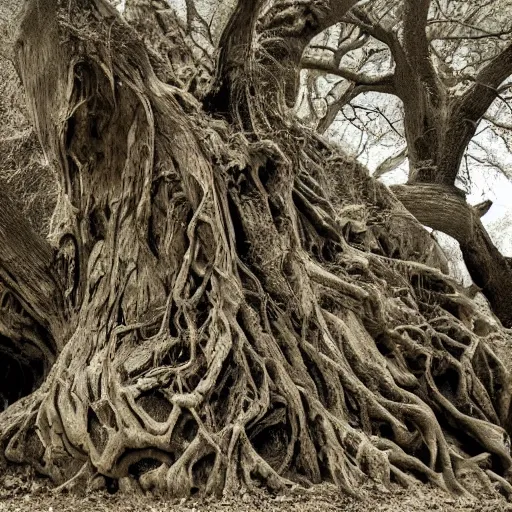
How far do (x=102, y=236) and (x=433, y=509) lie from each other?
2638 mm

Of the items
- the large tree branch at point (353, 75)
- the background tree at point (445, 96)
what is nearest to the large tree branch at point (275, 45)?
the background tree at point (445, 96)

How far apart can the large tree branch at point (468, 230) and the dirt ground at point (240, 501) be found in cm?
426

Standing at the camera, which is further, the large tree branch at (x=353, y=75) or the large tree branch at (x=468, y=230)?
the large tree branch at (x=353, y=75)

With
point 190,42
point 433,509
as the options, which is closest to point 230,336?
point 433,509

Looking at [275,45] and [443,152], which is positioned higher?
[443,152]

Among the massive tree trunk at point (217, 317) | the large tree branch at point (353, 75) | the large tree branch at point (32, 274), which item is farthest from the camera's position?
the large tree branch at point (353, 75)

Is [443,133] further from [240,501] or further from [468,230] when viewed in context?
[240,501]

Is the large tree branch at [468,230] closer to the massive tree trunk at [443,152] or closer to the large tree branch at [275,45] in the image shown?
the massive tree trunk at [443,152]

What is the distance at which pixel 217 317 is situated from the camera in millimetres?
3232

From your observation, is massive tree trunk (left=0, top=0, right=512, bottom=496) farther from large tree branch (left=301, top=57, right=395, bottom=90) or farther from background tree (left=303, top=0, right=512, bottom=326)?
large tree branch (left=301, top=57, right=395, bottom=90)

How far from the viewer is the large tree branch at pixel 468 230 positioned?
669 cm

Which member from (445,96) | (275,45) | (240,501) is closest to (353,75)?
(445,96)

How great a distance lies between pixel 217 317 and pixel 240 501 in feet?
3.28

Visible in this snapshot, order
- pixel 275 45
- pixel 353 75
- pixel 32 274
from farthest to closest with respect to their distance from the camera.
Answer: pixel 353 75, pixel 275 45, pixel 32 274
